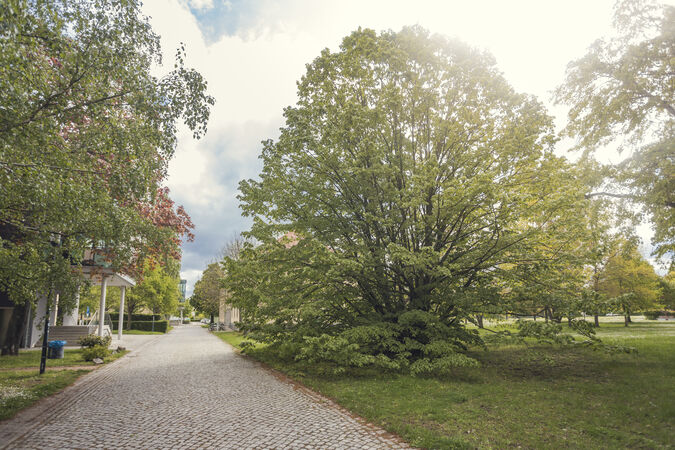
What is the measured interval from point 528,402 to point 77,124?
33.1 ft

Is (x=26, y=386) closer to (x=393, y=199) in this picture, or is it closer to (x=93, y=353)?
(x=93, y=353)

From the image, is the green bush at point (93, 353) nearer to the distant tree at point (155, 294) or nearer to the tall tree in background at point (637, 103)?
the tall tree in background at point (637, 103)

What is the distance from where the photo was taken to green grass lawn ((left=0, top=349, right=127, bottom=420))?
7.13m

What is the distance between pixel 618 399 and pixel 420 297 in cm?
477

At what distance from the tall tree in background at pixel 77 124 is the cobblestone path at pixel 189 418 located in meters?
2.39

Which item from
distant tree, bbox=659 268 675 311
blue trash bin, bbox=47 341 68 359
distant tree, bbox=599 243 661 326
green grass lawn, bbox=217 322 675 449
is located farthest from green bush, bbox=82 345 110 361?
distant tree, bbox=659 268 675 311

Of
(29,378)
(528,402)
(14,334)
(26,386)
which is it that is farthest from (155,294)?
(528,402)

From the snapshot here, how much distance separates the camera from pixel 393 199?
9.95m

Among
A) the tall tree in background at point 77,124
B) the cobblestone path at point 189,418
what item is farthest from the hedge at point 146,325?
the tall tree in background at point 77,124

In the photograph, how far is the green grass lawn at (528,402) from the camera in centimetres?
504

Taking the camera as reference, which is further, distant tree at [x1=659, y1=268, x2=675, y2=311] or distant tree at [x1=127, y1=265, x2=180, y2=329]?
distant tree at [x1=127, y1=265, x2=180, y2=329]

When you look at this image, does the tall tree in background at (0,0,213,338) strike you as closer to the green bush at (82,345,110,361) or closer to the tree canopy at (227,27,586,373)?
the tree canopy at (227,27,586,373)

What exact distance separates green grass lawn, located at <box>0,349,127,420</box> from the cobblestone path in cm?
35

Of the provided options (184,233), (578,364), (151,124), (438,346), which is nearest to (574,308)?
(578,364)
